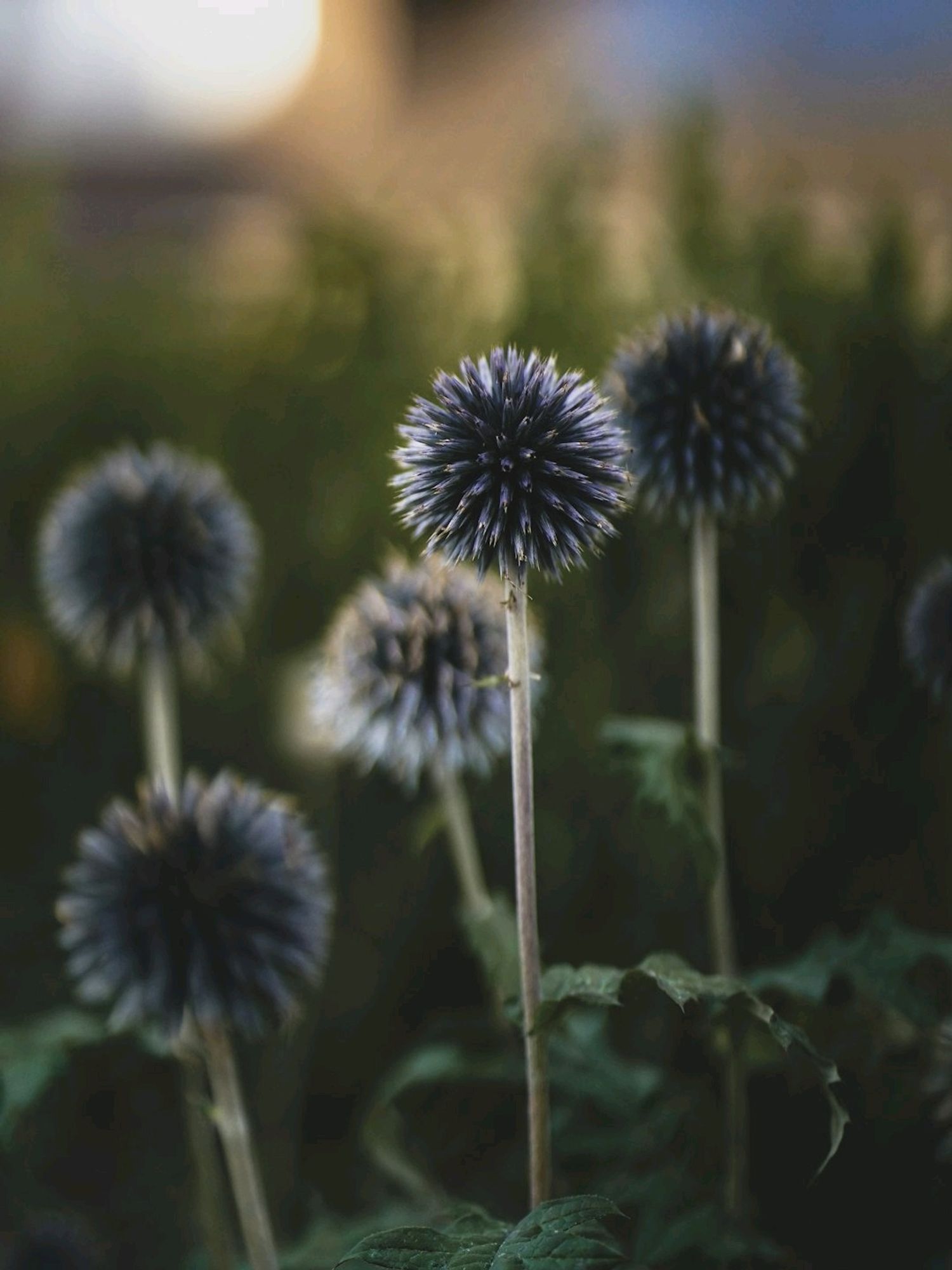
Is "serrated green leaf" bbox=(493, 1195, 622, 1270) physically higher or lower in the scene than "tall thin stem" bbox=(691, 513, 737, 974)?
lower

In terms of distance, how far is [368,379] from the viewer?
223 centimetres

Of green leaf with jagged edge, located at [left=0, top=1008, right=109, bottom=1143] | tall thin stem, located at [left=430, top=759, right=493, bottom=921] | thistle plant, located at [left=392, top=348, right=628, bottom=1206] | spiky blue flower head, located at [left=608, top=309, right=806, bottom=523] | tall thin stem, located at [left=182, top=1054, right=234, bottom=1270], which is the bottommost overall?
tall thin stem, located at [left=182, top=1054, right=234, bottom=1270]

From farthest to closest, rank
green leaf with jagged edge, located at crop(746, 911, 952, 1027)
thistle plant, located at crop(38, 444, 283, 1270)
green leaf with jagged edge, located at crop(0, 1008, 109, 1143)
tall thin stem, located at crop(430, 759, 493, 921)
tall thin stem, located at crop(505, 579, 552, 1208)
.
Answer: thistle plant, located at crop(38, 444, 283, 1270), tall thin stem, located at crop(430, 759, 493, 921), green leaf with jagged edge, located at crop(0, 1008, 109, 1143), green leaf with jagged edge, located at crop(746, 911, 952, 1027), tall thin stem, located at crop(505, 579, 552, 1208)

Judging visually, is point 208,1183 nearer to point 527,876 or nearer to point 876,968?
point 527,876

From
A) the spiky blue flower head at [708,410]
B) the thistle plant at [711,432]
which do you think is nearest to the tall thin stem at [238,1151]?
the thistle plant at [711,432]

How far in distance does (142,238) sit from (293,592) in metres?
1.91

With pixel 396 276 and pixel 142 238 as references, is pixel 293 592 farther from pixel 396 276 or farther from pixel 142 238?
pixel 142 238

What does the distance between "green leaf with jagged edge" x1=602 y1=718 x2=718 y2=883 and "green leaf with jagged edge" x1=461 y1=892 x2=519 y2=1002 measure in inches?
7.5

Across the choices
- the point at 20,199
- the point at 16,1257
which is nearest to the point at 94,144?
the point at 20,199

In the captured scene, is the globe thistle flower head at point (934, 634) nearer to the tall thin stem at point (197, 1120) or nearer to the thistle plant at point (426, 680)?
the thistle plant at point (426, 680)

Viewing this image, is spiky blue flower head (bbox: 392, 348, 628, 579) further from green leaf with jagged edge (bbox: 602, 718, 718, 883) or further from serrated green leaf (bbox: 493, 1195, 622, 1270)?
serrated green leaf (bbox: 493, 1195, 622, 1270)

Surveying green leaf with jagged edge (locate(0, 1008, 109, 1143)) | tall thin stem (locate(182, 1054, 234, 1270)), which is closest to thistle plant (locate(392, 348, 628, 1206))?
green leaf with jagged edge (locate(0, 1008, 109, 1143))

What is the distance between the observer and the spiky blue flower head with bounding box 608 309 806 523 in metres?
1.27

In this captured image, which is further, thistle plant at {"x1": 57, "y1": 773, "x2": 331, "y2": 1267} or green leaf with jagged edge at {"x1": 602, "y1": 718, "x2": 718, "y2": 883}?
thistle plant at {"x1": 57, "y1": 773, "x2": 331, "y2": 1267}
